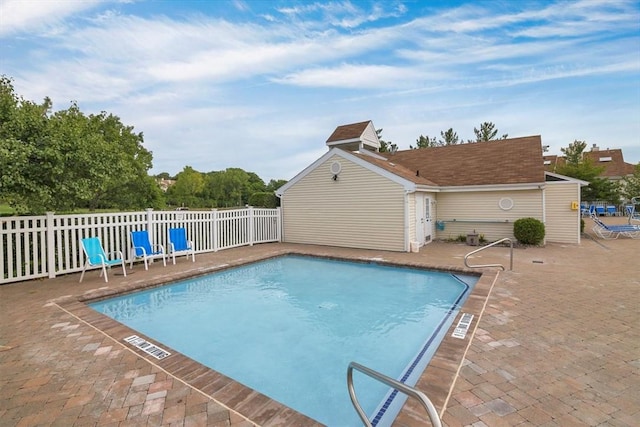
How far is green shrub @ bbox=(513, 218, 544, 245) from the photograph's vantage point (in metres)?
11.3

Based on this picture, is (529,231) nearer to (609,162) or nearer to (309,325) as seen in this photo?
(309,325)

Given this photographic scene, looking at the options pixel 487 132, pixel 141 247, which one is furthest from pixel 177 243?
pixel 487 132

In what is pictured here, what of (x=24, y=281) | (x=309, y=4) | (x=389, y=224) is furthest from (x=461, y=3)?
(x=24, y=281)

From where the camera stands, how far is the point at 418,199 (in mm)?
11797

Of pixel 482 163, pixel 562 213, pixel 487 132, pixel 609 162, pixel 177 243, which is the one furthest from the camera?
pixel 609 162

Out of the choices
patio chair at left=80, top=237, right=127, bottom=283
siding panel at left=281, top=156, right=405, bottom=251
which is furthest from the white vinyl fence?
siding panel at left=281, top=156, right=405, bottom=251

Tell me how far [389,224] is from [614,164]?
4348cm

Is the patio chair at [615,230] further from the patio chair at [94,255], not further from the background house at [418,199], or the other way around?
the patio chair at [94,255]

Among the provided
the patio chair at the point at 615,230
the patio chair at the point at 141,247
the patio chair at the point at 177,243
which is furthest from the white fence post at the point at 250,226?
the patio chair at the point at 615,230

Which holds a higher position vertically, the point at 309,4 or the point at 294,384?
the point at 309,4

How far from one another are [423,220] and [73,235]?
11393 millimetres

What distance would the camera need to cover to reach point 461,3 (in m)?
9.66

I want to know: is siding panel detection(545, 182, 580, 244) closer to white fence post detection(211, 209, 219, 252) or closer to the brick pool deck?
the brick pool deck

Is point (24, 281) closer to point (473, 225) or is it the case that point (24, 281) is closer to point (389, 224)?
point (389, 224)
